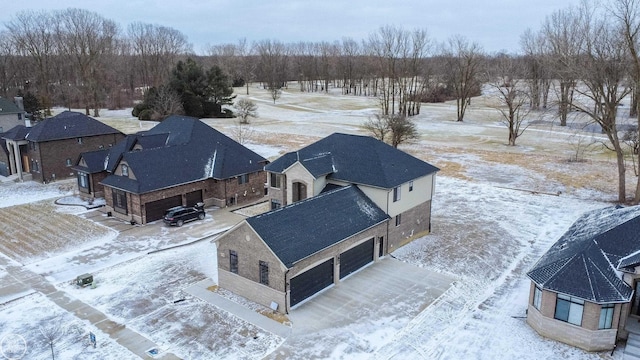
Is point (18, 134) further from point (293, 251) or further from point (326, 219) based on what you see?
point (293, 251)

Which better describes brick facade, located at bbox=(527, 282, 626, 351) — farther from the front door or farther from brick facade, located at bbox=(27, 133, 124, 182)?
brick facade, located at bbox=(27, 133, 124, 182)

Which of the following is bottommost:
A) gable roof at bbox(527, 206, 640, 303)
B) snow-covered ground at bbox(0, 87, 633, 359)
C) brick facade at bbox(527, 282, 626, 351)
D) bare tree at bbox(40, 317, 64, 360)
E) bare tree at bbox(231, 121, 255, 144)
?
bare tree at bbox(40, 317, 64, 360)

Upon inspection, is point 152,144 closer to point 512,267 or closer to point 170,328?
point 170,328

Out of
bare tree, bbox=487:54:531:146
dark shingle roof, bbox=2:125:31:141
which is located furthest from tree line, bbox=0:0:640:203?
dark shingle roof, bbox=2:125:31:141

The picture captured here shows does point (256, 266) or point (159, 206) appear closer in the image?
point (256, 266)

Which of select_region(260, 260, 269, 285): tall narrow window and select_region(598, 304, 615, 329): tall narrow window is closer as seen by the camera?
select_region(598, 304, 615, 329): tall narrow window

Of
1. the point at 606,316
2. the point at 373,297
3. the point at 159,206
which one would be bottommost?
the point at 373,297

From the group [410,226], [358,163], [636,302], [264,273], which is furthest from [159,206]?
[636,302]

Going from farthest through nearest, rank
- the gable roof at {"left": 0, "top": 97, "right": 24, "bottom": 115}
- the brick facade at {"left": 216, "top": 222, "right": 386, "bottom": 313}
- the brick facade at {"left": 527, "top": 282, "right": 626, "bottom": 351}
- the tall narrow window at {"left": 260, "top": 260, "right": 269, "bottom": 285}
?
the gable roof at {"left": 0, "top": 97, "right": 24, "bottom": 115}, the tall narrow window at {"left": 260, "top": 260, "right": 269, "bottom": 285}, the brick facade at {"left": 216, "top": 222, "right": 386, "bottom": 313}, the brick facade at {"left": 527, "top": 282, "right": 626, "bottom": 351}
